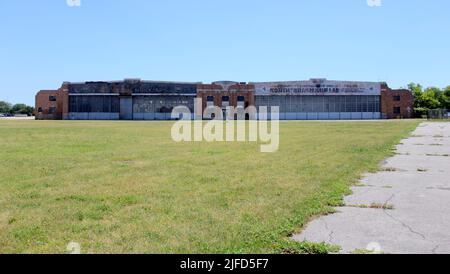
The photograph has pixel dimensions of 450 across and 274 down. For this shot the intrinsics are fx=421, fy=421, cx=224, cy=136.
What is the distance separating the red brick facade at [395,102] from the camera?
8750cm

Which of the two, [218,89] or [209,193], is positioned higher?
[218,89]

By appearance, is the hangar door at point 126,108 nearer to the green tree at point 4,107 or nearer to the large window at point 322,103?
the large window at point 322,103

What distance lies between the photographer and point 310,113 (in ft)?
293

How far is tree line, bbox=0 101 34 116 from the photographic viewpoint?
164 meters

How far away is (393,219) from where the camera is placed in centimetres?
573

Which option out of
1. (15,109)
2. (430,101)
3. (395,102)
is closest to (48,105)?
(395,102)

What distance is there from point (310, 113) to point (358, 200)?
84.2 meters

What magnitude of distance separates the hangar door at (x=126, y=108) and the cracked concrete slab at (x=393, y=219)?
3260 inches

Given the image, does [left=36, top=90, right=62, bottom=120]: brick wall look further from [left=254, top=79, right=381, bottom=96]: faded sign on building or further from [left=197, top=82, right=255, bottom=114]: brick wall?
[left=254, top=79, right=381, bottom=96]: faded sign on building

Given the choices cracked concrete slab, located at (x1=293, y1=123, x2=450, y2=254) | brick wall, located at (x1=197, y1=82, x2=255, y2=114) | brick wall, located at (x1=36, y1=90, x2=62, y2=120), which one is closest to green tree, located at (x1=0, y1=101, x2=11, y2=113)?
brick wall, located at (x1=36, y1=90, x2=62, y2=120)

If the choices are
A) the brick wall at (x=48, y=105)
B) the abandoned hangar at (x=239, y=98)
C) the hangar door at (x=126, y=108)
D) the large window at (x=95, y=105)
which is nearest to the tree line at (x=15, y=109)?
the brick wall at (x=48, y=105)

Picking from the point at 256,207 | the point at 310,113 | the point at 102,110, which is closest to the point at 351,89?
the point at 310,113

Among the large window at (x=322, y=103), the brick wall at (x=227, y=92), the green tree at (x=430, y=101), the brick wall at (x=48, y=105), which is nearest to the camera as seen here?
the large window at (x=322, y=103)
